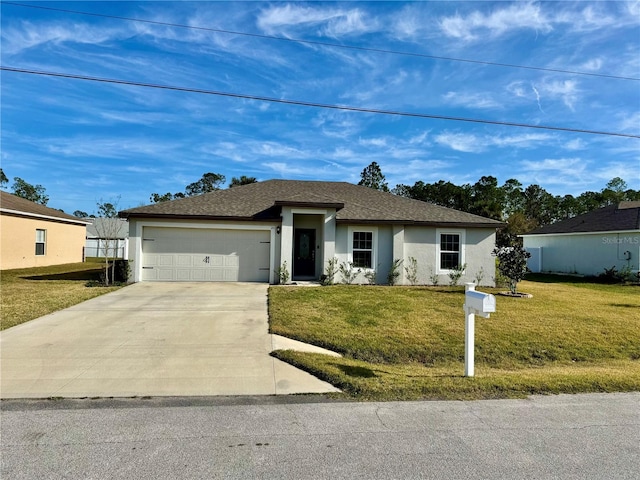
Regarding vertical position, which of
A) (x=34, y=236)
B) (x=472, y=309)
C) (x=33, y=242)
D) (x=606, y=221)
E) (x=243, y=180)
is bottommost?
(x=472, y=309)

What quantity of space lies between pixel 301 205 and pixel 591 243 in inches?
743

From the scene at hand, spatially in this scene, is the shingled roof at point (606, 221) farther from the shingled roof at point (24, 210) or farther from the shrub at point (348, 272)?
the shingled roof at point (24, 210)

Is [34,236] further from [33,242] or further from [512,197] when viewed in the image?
[512,197]

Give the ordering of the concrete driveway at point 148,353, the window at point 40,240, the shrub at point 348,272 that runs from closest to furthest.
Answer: the concrete driveway at point 148,353 → the shrub at point 348,272 → the window at point 40,240

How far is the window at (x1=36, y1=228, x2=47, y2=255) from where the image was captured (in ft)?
71.4

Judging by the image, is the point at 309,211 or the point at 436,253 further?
the point at 436,253

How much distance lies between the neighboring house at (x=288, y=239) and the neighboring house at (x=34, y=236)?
9966 mm

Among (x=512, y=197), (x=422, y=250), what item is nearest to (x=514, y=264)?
(x=422, y=250)

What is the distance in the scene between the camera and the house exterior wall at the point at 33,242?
1919cm

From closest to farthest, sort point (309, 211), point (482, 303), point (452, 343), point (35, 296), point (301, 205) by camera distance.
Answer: point (482, 303) → point (452, 343) → point (35, 296) → point (301, 205) → point (309, 211)

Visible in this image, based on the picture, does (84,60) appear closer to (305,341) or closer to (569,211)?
(305,341)

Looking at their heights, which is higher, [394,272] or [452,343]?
[394,272]

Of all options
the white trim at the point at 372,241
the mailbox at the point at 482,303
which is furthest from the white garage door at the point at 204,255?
the mailbox at the point at 482,303

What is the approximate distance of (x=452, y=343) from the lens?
7297 millimetres
